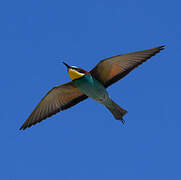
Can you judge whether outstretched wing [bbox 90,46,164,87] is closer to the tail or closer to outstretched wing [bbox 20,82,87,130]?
the tail

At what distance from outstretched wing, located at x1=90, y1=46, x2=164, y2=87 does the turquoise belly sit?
9.2 inches

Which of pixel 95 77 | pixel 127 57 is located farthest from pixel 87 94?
pixel 127 57

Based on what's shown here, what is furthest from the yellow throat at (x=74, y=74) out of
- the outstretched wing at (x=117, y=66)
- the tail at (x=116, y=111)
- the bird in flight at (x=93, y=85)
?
the tail at (x=116, y=111)

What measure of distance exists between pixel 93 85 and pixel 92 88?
2.3 inches

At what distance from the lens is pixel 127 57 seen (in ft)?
30.5

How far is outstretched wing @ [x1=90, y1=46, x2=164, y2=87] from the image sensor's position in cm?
920

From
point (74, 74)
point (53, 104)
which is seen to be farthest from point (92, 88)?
point (53, 104)

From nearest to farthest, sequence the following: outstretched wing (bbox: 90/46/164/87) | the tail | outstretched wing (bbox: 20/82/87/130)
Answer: outstretched wing (bbox: 90/46/164/87) < the tail < outstretched wing (bbox: 20/82/87/130)

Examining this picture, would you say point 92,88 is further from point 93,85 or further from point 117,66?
point 117,66

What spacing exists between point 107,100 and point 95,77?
1.69 ft

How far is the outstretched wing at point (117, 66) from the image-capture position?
9.20 metres

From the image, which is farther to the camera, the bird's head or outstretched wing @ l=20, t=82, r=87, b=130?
outstretched wing @ l=20, t=82, r=87, b=130

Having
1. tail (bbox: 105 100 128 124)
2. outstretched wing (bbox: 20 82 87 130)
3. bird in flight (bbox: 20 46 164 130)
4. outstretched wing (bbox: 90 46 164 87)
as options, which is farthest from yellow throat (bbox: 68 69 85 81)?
tail (bbox: 105 100 128 124)

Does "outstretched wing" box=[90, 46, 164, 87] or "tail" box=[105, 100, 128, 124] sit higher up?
"outstretched wing" box=[90, 46, 164, 87]
